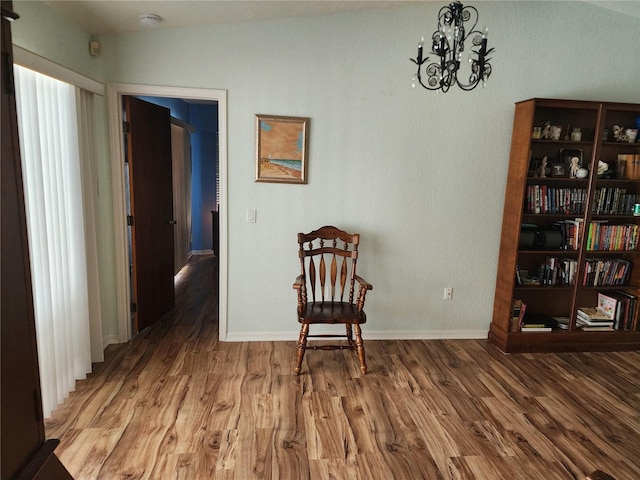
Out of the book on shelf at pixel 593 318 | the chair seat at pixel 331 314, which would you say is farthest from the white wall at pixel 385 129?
the book on shelf at pixel 593 318

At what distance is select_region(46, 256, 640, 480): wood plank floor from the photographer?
78.5 inches

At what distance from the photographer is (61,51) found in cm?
242

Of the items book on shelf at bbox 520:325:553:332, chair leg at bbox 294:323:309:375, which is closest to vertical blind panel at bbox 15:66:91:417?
chair leg at bbox 294:323:309:375

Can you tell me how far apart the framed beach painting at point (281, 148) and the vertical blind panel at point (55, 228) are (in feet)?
4.18

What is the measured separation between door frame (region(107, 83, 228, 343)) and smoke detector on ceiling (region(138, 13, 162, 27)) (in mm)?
428

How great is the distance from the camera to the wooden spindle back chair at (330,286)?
9.41 ft

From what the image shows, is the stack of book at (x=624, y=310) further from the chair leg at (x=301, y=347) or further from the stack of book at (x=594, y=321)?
the chair leg at (x=301, y=347)

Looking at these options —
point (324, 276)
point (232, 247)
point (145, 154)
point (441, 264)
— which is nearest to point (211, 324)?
point (232, 247)

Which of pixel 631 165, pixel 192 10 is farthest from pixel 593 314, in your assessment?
pixel 192 10

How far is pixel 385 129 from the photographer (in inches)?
128

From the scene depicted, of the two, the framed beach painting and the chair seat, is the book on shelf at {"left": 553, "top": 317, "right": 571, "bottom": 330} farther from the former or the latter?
the framed beach painting

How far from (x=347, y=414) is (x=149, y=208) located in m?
2.43

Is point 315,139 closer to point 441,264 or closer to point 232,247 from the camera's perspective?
point 232,247

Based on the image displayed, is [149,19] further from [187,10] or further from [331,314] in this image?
[331,314]
